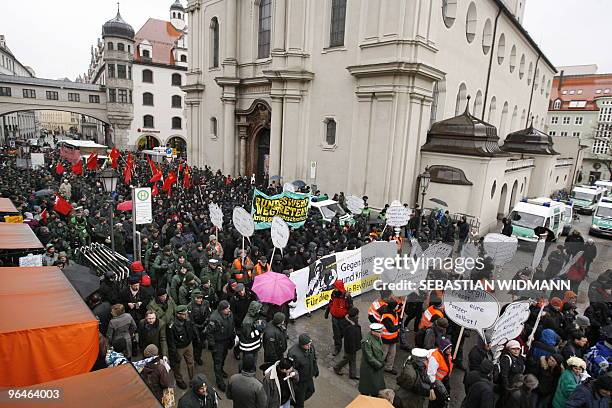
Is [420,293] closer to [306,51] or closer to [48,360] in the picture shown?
[48,360]

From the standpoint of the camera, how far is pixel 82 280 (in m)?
7.05

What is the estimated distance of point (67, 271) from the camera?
7230mm

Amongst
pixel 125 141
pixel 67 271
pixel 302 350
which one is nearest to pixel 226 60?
pixel 67 271

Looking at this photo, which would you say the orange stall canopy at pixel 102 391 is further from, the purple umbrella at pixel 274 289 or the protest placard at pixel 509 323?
the protest placard at pixel 509 323

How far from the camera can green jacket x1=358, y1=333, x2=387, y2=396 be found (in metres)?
5.93

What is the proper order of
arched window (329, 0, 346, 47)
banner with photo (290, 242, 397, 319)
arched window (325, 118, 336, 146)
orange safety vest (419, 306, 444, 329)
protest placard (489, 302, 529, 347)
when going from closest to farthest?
protest placard (489, 302, 529, 347) < orange safety vest (419, 306, 444, 329) < banner with photo (290, 242, 397, 319) < arched window (329, 0, 346, 47) < arched window (325, 118, 336, 146)

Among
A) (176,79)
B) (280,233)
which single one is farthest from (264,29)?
(176,79)

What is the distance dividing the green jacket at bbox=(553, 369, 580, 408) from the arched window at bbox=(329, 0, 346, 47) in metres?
18.5

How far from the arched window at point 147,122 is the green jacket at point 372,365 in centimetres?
5123

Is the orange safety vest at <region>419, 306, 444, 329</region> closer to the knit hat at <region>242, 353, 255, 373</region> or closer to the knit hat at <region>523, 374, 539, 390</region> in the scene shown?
the knit hat at <region>523, 374, 539, 390</region>

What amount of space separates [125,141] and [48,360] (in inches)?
1948

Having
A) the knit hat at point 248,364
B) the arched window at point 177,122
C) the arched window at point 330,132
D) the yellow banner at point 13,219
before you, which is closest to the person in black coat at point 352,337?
the knit hat at point 248,364

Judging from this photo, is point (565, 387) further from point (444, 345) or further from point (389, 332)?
point (389, 332)

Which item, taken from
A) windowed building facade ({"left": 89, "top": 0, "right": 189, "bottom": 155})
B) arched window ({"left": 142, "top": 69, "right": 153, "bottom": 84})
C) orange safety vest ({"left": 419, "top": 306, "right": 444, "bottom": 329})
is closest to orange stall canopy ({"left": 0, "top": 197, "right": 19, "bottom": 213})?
orange safety vest ({"left": 419, "top": 306, "right": 444, "bottom": 329})
